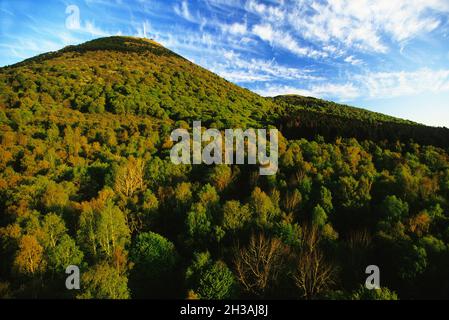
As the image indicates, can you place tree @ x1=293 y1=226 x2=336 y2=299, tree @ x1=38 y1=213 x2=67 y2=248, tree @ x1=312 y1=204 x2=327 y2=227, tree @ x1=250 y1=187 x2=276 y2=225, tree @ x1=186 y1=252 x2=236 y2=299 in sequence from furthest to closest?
tree @ x1=250 y1=187 x2=276 y2=225, tree @ x1=312 y1=204 x2=327 y2=227, tree @ x1=38 y1=213 x2=67 y2=248, tree @ x1=186 y1=252 x2=236 y2=299, tree @ x1=293 y1=226 x2=336 y2=299

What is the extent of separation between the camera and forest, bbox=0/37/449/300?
118 feet

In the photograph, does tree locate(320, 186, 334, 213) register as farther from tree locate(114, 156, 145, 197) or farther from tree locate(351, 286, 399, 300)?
tree locate(114, 156, 145, 197)

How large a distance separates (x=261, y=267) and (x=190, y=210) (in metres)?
17.6

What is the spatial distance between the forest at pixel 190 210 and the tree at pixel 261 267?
0.83ft

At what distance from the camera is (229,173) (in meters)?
65.0

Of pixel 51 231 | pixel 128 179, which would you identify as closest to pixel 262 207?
pixel 128 179

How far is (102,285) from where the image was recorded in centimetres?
3009

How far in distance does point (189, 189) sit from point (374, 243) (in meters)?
33.7

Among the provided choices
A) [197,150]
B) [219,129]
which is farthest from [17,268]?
[219,129]

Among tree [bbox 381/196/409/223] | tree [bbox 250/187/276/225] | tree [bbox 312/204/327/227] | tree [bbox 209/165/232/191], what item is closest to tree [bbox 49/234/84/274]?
tree [bbox 250/187/276/225]

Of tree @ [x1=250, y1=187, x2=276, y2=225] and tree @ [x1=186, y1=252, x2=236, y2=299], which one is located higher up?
tree @ [x1=250, y1=187, x2=276, y2=225]

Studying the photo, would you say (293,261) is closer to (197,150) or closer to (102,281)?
(102,281)
